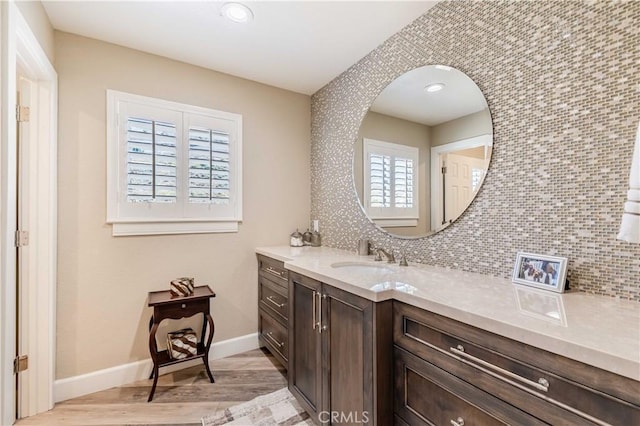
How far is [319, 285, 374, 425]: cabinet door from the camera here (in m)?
1.32

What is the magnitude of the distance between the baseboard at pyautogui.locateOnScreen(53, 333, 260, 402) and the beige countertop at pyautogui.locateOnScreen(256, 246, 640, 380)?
1.46m

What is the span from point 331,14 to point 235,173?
1.50m

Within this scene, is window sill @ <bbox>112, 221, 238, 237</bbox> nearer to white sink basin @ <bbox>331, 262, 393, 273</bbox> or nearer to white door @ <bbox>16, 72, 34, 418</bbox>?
white door @ <bbox>16, 72, 34, 418</bbox>

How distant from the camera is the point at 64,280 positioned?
2031 millimetres

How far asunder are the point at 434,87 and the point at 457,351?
5.08 ft

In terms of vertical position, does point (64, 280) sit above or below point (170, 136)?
below

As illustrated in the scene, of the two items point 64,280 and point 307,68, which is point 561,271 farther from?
point 64,280

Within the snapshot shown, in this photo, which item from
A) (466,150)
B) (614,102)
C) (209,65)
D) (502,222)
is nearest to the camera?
(614,102)

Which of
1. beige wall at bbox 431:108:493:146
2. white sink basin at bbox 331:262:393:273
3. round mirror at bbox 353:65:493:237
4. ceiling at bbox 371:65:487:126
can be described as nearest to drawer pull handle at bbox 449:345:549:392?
white sink basin at bbox 331:262:393:273

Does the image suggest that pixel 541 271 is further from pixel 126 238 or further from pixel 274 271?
pixel 126 238

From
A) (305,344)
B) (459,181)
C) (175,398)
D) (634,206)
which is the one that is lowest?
(175,398)

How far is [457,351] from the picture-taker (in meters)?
1.06

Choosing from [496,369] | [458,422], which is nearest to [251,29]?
[496,369]

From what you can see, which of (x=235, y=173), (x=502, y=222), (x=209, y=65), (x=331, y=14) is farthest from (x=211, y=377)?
(x=331, y=14)
